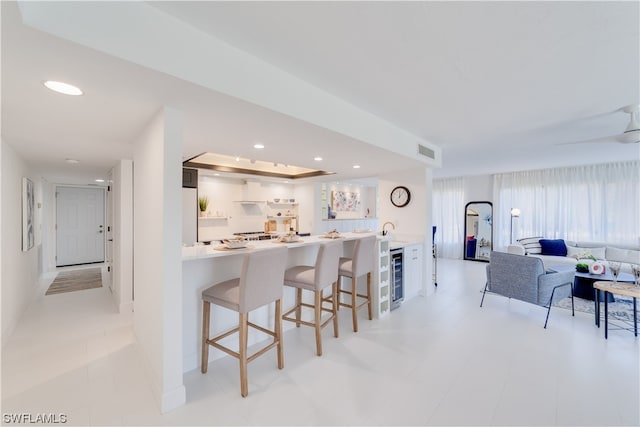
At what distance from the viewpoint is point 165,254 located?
1.85 metres

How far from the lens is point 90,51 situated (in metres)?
1.22

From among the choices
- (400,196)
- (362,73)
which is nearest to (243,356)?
(362,73)

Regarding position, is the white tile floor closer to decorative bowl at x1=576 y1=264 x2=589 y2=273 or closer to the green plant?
decorative bowl at x1=576 y1=264 x2=589 y2=273

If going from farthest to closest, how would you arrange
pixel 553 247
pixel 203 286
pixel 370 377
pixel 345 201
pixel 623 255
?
pixel 345 201
pixel 553 247
pixel 623 255
pixel 203 286
pixel 370 377

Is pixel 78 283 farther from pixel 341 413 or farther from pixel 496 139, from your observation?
pixel 496 139

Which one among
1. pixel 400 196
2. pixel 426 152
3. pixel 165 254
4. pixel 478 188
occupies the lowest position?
pixel 165 254

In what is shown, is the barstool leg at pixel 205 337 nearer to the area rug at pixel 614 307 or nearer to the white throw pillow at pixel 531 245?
the area rug at pixel 614 307

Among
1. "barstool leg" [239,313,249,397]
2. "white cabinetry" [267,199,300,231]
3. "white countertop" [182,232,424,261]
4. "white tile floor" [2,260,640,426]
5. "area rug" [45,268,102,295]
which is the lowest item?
"white tile floor" [2,260,640,426]

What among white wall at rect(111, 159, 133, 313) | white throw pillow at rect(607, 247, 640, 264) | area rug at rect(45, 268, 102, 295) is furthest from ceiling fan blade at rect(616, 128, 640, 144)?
area rug at rect(45, 268, 102, 295)

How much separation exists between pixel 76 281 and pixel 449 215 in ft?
29.0

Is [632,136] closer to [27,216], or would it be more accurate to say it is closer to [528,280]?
[528,280]

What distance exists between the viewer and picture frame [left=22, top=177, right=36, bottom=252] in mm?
3439

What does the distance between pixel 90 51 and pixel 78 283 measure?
18.0 ft

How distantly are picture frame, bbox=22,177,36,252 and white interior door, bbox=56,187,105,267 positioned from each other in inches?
109
